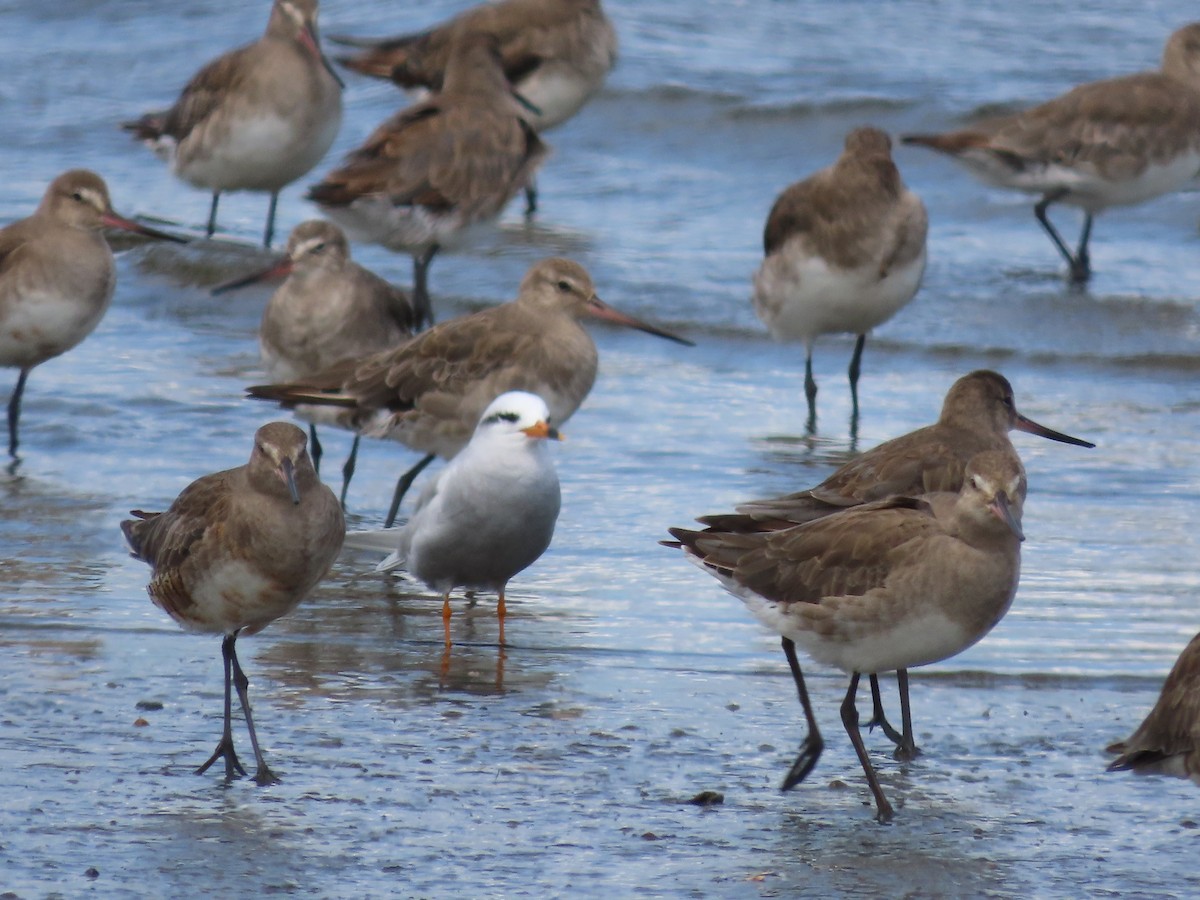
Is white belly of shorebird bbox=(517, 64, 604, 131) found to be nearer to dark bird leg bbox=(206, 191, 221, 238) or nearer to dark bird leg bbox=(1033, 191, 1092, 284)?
dark bird leg bbox=(206, 191, 221, 238)

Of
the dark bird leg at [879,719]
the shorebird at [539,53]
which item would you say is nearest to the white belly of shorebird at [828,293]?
the dark bird leg at [879,719]

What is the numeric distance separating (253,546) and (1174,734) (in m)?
2.23

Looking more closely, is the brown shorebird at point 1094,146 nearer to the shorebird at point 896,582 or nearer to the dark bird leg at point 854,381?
the dark bird leg at point 854,381

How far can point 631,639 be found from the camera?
20.5ft

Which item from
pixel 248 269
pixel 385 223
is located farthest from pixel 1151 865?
pixel 248 269

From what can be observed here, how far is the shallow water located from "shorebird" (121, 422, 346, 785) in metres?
0.31

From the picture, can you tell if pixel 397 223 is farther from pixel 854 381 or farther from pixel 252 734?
pixel 252 734

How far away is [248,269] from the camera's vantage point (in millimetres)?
12781

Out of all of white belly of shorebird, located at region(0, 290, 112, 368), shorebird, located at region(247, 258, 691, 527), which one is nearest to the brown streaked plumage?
shorebird, located at region(247, 258, 691, 527)

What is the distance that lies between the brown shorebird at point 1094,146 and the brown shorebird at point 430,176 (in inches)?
106

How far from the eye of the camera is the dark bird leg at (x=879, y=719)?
A: 17.4 feet

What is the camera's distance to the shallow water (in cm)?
456

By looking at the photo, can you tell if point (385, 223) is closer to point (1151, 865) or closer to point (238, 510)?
point (238, 510)

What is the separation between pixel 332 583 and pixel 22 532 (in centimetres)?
125
